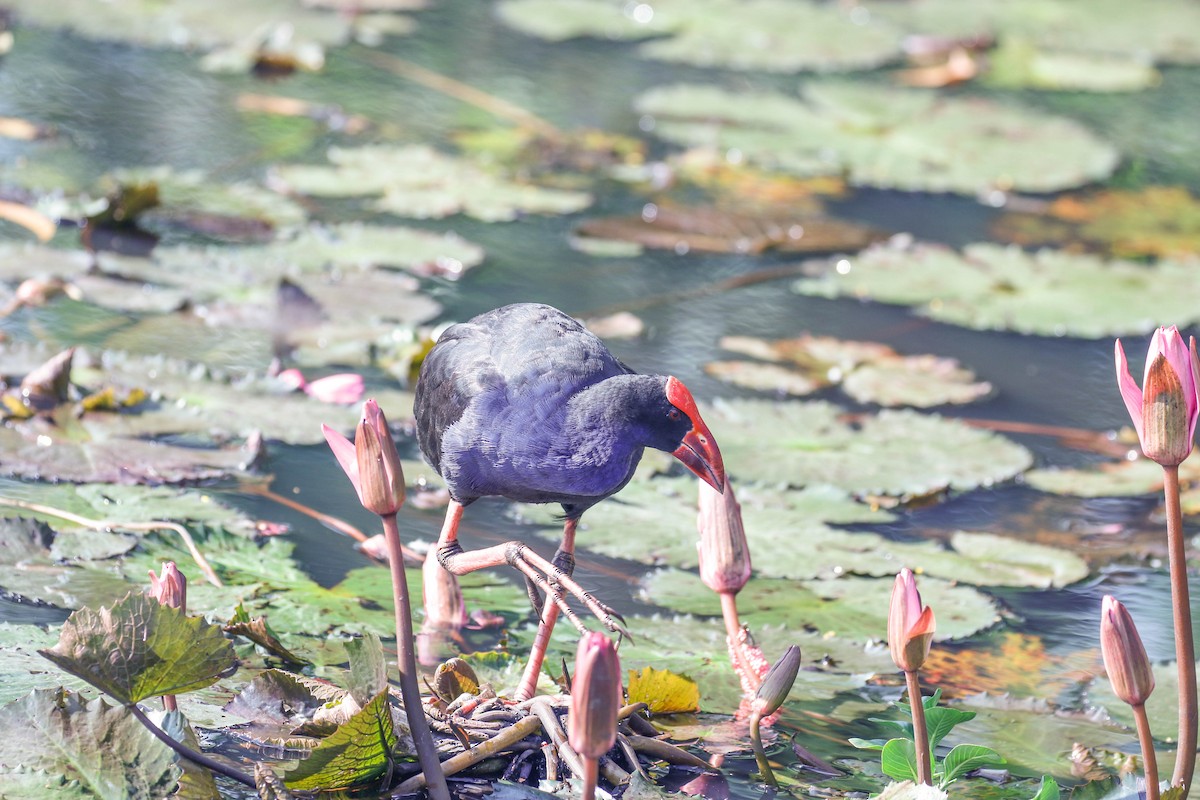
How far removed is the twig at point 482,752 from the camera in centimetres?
175

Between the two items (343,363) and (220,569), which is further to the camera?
(343,363)

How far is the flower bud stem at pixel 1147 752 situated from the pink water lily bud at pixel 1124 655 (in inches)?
0.8

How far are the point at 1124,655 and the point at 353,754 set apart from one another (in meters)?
0.86

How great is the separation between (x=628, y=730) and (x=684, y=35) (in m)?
4.81

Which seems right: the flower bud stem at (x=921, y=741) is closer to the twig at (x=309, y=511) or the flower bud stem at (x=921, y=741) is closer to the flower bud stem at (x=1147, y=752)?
the flower bud stem at (x=1147, y=752)

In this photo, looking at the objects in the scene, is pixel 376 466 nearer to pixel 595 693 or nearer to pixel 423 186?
pixel 595 693

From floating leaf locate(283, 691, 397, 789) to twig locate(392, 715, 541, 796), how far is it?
4 cm

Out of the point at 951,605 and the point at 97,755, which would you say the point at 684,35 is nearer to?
the point at 951,605

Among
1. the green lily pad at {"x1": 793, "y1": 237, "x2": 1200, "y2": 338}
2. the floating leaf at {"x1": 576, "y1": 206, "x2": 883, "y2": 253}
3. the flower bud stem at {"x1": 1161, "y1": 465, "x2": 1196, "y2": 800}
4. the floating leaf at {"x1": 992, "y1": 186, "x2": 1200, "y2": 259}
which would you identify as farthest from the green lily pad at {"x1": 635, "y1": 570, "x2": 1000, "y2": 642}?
the floating leaf at {"x1": 992, "y1": 186, "x2": 1200, "y2": 259}

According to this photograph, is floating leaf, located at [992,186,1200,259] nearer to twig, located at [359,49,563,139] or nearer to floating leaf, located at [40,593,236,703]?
twig, located at [359,49,563,139]

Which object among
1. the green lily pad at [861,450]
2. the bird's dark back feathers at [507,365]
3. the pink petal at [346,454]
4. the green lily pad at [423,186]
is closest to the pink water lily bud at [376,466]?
the pink petal at [346,454]

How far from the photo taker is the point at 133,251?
12.5 ft

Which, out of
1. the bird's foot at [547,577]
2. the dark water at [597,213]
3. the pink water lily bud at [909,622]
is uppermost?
the pink water lily bud at [909,622]

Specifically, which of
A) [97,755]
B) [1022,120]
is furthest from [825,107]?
[97,755]
